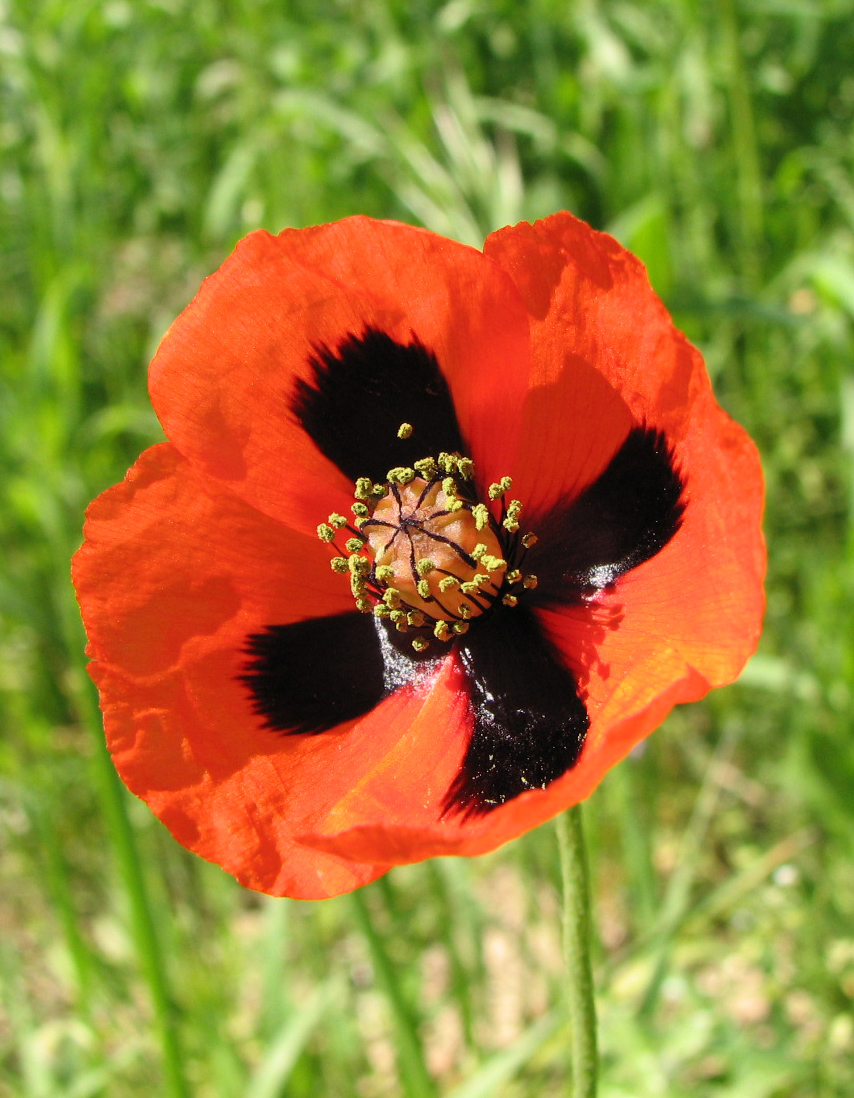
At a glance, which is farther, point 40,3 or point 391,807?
point 40,3

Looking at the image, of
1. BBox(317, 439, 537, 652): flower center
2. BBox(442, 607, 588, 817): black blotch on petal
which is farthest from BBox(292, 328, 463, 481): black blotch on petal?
BBox(442, 607, 588, 817): black blotch on petal

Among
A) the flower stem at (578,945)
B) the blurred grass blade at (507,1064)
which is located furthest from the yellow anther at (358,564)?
the blurred grass blade at (507,1064)

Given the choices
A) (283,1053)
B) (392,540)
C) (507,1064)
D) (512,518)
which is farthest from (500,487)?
(283,1053)

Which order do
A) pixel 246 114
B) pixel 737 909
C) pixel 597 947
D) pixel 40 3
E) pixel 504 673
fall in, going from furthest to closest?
pixel 40 3
pixel 246 114
pixel 737 909
pixel 597 947
pixel 504 673

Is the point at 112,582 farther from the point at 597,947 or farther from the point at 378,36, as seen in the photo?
the point at 378,36

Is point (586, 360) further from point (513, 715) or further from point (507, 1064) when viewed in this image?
point (507, 1064)

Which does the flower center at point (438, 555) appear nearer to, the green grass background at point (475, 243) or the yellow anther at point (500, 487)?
the yellow anther at point (500, 487)

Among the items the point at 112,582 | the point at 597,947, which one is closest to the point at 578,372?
the point at 112,582

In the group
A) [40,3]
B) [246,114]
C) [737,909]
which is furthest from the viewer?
[40,3]
